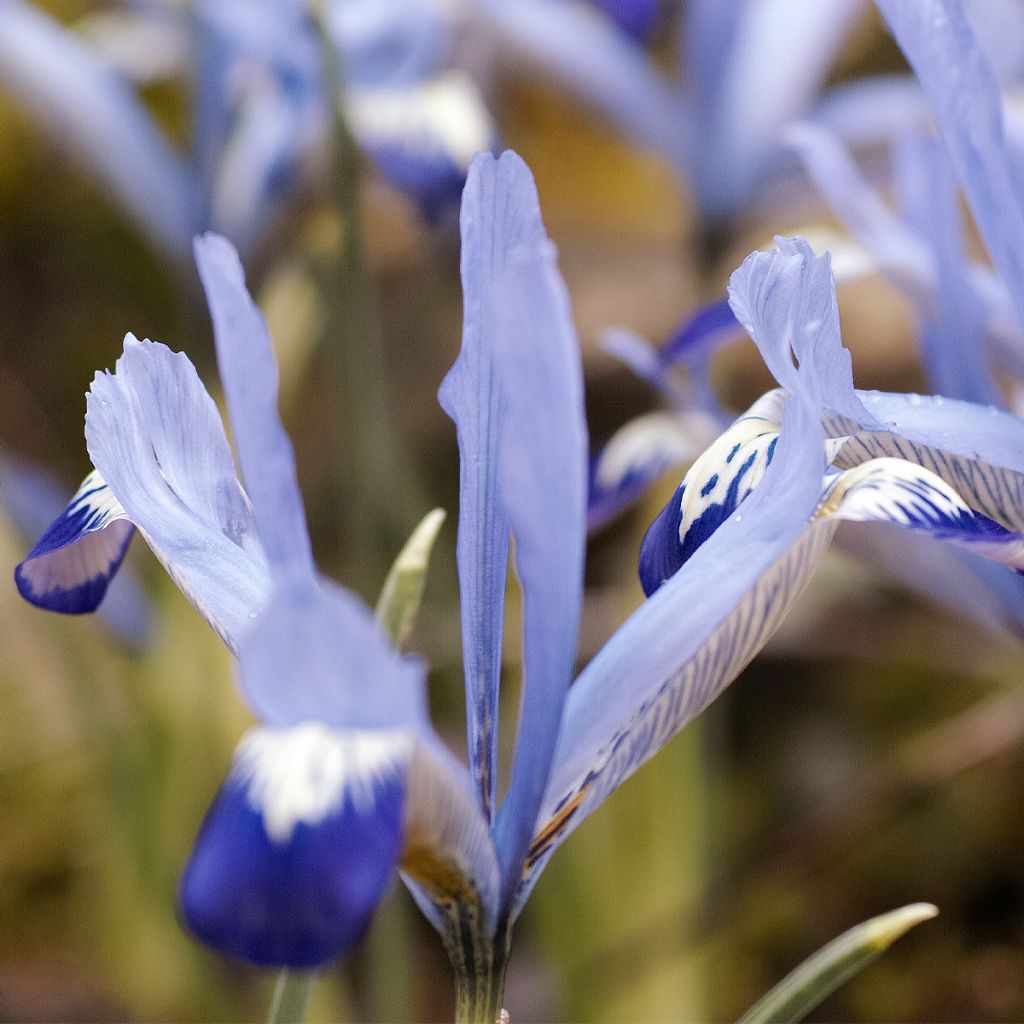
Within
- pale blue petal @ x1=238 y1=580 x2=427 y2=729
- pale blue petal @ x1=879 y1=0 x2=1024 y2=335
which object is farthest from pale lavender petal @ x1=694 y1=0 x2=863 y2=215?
pale blue petal @ x1=238 y1=580 x2=427 y2=729

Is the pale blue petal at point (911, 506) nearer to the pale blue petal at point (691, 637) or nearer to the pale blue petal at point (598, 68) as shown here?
the pale blue petal at point (691, 637)

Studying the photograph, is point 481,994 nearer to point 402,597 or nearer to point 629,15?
point 402,597

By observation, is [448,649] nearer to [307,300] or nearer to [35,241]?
[307,300]

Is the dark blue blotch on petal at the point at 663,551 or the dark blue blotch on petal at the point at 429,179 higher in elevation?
the dark blue blotch on petal at the point at 429,179

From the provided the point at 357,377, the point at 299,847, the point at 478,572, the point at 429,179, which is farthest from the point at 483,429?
the point at 429,179

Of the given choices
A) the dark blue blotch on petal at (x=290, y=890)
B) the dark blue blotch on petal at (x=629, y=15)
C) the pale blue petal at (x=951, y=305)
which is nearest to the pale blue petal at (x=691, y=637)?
the dark blue blotch on petal at (x=290, y=890)

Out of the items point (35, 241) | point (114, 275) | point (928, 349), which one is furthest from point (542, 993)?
point (35, 241)
